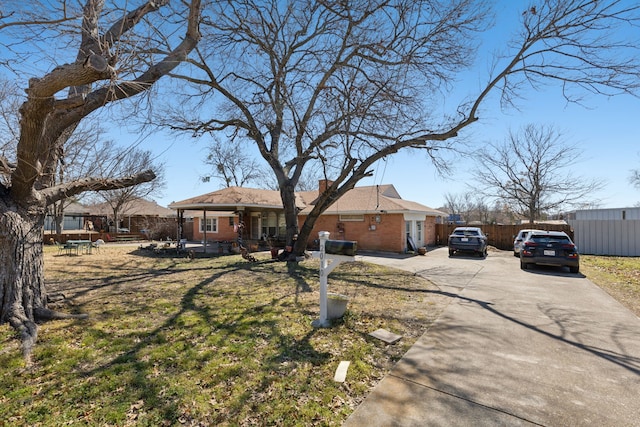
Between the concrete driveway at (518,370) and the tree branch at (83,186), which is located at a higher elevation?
the tree branch at (83,186)

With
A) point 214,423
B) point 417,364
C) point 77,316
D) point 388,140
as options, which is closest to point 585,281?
point 388,140

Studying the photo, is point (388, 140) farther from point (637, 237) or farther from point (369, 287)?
point (637, 237)

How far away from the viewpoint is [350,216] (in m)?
19.2

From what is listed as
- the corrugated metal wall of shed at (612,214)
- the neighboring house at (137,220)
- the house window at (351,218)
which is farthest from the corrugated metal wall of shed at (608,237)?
the neighboring house at (137,220)

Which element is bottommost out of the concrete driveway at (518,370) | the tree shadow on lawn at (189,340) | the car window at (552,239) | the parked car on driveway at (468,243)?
the concrete driveway at (518,370)

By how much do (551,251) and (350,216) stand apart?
34.1 ft

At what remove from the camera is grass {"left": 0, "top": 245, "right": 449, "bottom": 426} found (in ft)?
9.72

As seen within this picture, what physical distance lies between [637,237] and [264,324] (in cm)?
2123

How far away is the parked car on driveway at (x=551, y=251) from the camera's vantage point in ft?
34.9

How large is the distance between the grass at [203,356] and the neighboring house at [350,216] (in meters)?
9.68

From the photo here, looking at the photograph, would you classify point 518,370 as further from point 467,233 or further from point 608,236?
point 608,236

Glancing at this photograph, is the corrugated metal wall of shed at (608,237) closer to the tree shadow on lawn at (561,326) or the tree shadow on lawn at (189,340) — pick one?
the tree shadow on lawn at (561,326)

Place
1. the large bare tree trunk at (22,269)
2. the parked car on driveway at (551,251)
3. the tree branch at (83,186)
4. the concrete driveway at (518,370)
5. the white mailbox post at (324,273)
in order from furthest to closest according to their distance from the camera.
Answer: the parked car on driveway at (551,251) < the tree branch at (83,186) < the white mailbox post at (324,273) < the large bare tree trunk at (22,269) < the concrete driveway at (518,370)

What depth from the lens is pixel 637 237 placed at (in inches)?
657
